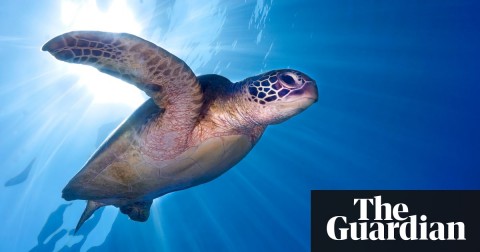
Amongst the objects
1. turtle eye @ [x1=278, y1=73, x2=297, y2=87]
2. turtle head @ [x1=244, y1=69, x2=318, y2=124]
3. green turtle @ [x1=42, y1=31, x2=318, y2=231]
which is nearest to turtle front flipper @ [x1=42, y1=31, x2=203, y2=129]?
green turtle @ [x1=42, y1=31, x2=318, y2=231]

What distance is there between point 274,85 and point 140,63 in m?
1.09

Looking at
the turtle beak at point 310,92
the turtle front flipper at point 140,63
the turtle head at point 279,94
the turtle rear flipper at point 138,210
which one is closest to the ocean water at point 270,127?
the turtle rear flipper at point 138,210

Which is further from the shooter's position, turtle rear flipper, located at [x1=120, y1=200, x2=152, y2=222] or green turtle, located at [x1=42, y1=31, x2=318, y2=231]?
turtle rear flipper, located at [x1=120, y1=200, x2=152, y2=222]

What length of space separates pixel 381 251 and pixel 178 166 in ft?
60.4

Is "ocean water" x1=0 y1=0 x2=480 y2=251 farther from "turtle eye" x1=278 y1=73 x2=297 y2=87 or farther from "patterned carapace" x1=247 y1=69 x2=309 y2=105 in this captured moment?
"turtle eye" x1=278 y1=73 x2=297 y2=87

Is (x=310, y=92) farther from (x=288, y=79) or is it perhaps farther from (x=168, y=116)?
(x=168, y=116)

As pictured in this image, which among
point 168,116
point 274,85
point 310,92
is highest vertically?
point 274,85

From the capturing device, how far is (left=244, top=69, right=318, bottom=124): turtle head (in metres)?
2.55

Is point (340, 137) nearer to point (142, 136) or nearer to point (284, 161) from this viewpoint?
point (284, 161)

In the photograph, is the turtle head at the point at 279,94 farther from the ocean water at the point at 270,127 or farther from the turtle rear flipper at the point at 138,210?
the ocean water at the point at 270,127

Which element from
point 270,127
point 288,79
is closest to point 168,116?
point 288,79

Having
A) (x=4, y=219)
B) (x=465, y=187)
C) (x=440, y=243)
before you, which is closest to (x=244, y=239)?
(x=440, y=243)

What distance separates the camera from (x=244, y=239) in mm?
23250

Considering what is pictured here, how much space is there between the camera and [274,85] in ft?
8.69
